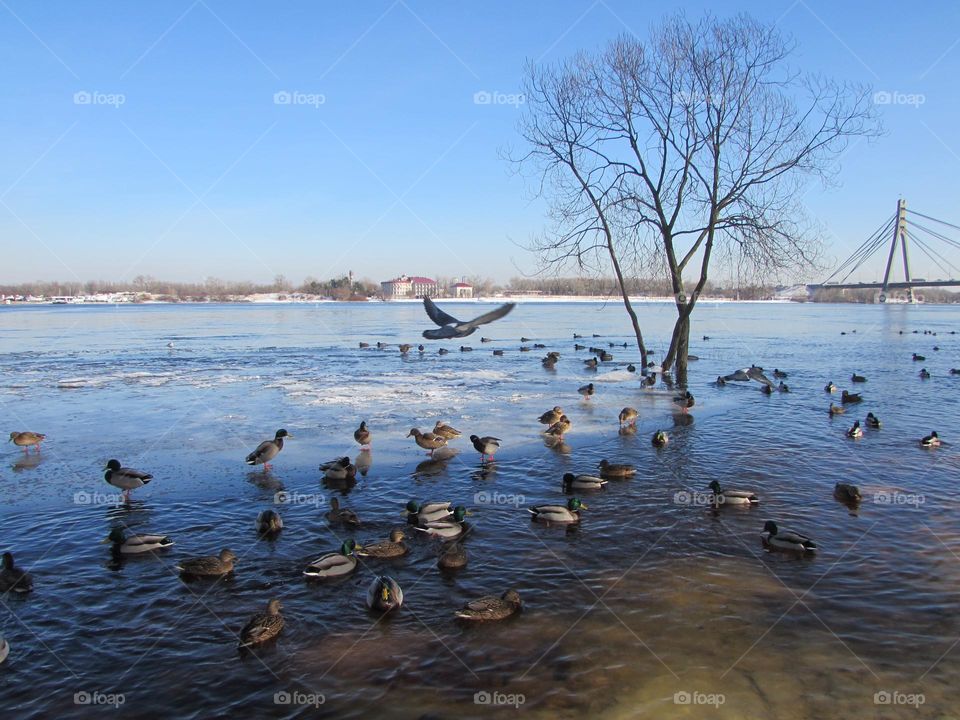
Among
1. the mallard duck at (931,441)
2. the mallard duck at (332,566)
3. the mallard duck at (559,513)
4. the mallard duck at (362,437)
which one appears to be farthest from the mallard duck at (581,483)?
the mallard duck at (931,441)

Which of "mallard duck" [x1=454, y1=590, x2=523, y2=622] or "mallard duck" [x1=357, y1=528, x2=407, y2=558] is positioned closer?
"mallard duck" [x1=454, y1=590, x2=523, y2=622]

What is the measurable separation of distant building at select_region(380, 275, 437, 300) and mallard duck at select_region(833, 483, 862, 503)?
133 metres

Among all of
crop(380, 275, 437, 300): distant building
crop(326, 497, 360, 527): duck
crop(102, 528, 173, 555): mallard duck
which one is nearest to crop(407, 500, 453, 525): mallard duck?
crop(326, 497, 360, 527): duck

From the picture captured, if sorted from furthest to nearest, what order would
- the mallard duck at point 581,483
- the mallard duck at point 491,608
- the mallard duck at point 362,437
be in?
1. the mallard duck at point 362,437
2. the mallard duck at point 581,483
3. the mallard duck at point 491,608

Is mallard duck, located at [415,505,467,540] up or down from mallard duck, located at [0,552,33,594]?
up

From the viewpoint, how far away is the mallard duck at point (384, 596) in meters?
6.68

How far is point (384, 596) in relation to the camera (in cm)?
667

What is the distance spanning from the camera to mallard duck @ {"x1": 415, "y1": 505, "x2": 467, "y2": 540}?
27.7 ft

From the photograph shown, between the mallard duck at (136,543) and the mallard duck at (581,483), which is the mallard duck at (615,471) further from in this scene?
the mallard duck at (136,543)

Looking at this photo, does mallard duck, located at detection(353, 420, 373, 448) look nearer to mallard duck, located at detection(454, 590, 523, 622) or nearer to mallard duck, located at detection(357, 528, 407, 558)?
mallard duck, located at detection(357, 528, 407, 558)

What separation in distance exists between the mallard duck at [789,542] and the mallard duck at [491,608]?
359cm

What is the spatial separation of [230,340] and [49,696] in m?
38.3

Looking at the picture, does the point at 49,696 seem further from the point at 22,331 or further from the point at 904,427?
the point at 22,331

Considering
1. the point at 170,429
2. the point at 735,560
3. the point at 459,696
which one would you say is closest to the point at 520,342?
the point at 170,429
